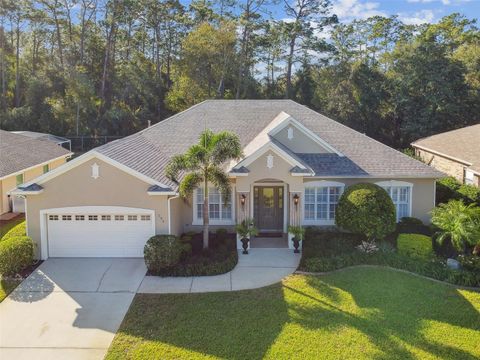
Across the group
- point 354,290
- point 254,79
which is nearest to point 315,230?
point 354,290

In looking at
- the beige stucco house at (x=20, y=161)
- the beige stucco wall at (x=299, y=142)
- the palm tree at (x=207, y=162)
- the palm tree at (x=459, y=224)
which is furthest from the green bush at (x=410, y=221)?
the beige stucco house at (x=20, y=161)

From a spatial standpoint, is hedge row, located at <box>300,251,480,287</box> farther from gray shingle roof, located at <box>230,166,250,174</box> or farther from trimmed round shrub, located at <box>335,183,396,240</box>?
gray shingle roof, located at <box>230,166,250,174</box>

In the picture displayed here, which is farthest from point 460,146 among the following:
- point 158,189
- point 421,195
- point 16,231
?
point 16,231

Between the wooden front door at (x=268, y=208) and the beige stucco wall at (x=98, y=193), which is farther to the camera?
the wooden front door at (x=268, y=208)

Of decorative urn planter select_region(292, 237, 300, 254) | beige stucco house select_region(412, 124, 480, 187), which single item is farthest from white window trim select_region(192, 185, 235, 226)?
beige stucco house select_region(412, 124, 480, 187)

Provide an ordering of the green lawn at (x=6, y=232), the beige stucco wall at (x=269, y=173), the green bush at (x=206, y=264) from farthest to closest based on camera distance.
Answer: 1. the beige stucco wall at (x=269, y=173)
2. the green bush at (x=206, y=264)
3. the green lawn at (x=6, y=232)

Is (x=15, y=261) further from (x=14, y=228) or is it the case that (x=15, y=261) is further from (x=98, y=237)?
(x=14, y=228)

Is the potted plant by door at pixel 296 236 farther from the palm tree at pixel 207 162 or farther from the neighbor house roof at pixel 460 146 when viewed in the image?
the neighbor house roof at pixel 460 146
